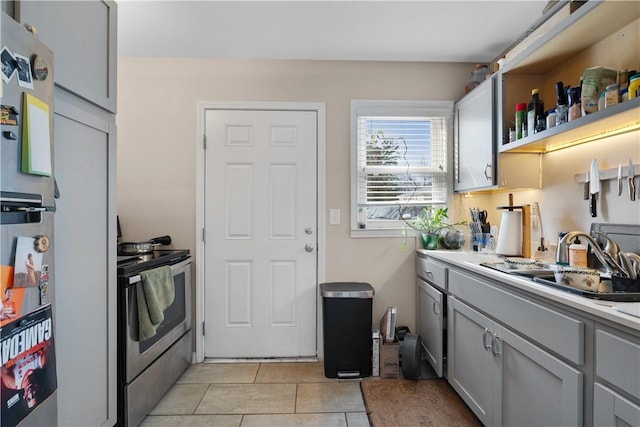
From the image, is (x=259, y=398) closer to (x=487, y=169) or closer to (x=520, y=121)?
(x=487, y=169)

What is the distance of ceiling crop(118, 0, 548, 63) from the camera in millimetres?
2043

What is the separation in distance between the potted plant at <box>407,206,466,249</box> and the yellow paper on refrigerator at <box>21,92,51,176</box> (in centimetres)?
242

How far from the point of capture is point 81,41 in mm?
1409

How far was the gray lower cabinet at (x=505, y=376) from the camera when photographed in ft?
3.93

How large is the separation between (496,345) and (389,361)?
100 centimetres

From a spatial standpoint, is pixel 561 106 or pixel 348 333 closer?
pixel 561 106

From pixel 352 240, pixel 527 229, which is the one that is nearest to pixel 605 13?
pixel 527 229

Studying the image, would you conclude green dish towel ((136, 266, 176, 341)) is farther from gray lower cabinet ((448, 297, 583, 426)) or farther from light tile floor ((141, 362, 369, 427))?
gray lower cabinet ((448, 297, 583, 426))

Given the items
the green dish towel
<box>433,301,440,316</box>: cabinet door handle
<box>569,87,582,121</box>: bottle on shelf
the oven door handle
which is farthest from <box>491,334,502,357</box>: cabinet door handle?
the oven door handle

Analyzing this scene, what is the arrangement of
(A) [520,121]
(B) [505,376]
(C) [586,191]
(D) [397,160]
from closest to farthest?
(B) [505,376] → (C) [586,191] → (A) [520,121] → (D) [397,160]

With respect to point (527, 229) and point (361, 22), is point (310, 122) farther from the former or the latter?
point (527, 229)

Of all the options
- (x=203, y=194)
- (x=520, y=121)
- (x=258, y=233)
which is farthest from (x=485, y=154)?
(x=203, y=194)

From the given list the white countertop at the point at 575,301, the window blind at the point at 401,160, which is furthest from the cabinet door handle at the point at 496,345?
the window blind at the point at 401,160

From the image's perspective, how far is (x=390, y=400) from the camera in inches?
84.4
